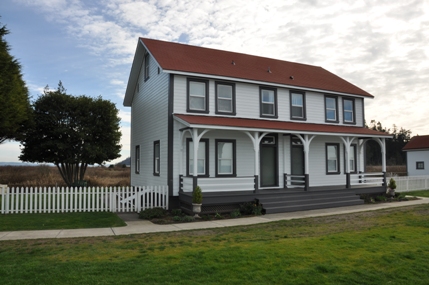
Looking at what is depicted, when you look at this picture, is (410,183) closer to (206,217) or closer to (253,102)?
(253,102)

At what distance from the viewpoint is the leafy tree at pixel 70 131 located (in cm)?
2181

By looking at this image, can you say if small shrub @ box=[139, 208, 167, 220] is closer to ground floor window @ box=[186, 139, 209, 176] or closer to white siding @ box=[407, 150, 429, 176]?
ground floor window @ box=[186, 139, 209, 176]

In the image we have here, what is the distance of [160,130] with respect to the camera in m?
17.5

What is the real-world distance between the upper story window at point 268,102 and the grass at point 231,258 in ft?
30.1

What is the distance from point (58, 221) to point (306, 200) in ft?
35.1

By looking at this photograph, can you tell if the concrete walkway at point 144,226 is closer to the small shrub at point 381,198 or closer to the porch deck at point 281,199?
the porch deck at point 281,199

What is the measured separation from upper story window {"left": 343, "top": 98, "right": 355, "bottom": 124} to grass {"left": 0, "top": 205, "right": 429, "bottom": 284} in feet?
39.8

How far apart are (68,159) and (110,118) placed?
3.74 meters

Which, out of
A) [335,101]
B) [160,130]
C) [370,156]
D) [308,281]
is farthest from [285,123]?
[370,156]

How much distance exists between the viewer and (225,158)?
17.2m

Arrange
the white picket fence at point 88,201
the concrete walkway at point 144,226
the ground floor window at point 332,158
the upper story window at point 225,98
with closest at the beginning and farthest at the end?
1. the concrete walkway at point 144,226
2. the white picket fence at point 88,201
3. the upper story window at point 225,98
4. the ground floor window at point 332,158

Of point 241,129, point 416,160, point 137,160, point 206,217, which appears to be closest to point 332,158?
point 241,129

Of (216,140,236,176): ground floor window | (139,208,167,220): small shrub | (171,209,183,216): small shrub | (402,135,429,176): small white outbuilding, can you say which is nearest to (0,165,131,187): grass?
(216,140,236,176): ground floor window

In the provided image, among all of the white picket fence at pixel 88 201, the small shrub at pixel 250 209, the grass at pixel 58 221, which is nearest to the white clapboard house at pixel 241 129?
the small shrub at pixel 250 209
